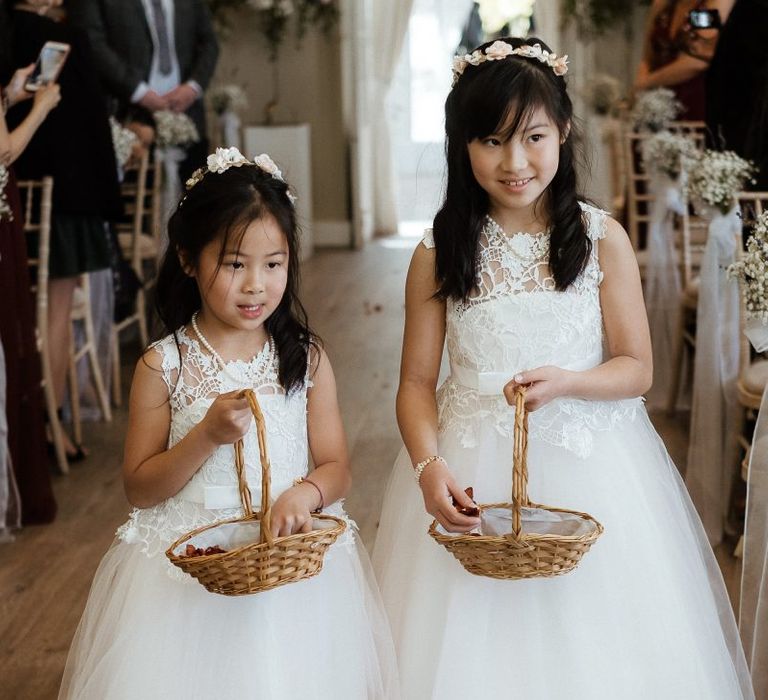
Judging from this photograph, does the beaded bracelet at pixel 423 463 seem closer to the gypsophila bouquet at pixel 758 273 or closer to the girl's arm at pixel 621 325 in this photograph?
the girl's arm at pixel 621 325

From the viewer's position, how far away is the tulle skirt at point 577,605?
6.54ft

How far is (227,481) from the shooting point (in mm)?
2025

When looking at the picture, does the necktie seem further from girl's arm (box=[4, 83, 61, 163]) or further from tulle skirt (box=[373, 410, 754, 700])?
tulle skirt (box=[373, 410, 754, 700])

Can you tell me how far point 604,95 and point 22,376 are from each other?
19.2ft

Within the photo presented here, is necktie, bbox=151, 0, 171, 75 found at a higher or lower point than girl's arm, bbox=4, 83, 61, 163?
higher

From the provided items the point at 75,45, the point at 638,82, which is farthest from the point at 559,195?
the point at 638,82

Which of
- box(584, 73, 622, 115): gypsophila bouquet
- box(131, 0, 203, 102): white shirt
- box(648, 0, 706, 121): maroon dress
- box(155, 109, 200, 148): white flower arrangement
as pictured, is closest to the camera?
box(648, 0, 706, 121): maroon dress

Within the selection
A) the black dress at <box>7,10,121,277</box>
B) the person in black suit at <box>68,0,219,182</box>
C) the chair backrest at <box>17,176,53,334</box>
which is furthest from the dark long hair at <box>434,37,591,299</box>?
the person in black suit at <box>68,0,219,182</box>

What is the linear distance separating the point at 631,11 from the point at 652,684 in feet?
25.2

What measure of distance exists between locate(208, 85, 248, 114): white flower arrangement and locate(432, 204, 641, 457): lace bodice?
6943 mm

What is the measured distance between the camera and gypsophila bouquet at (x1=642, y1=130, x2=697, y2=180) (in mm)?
4711

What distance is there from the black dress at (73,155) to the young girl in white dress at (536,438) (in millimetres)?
2427

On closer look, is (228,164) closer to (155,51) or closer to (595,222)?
(595,222)

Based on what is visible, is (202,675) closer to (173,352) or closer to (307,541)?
(307,541)
